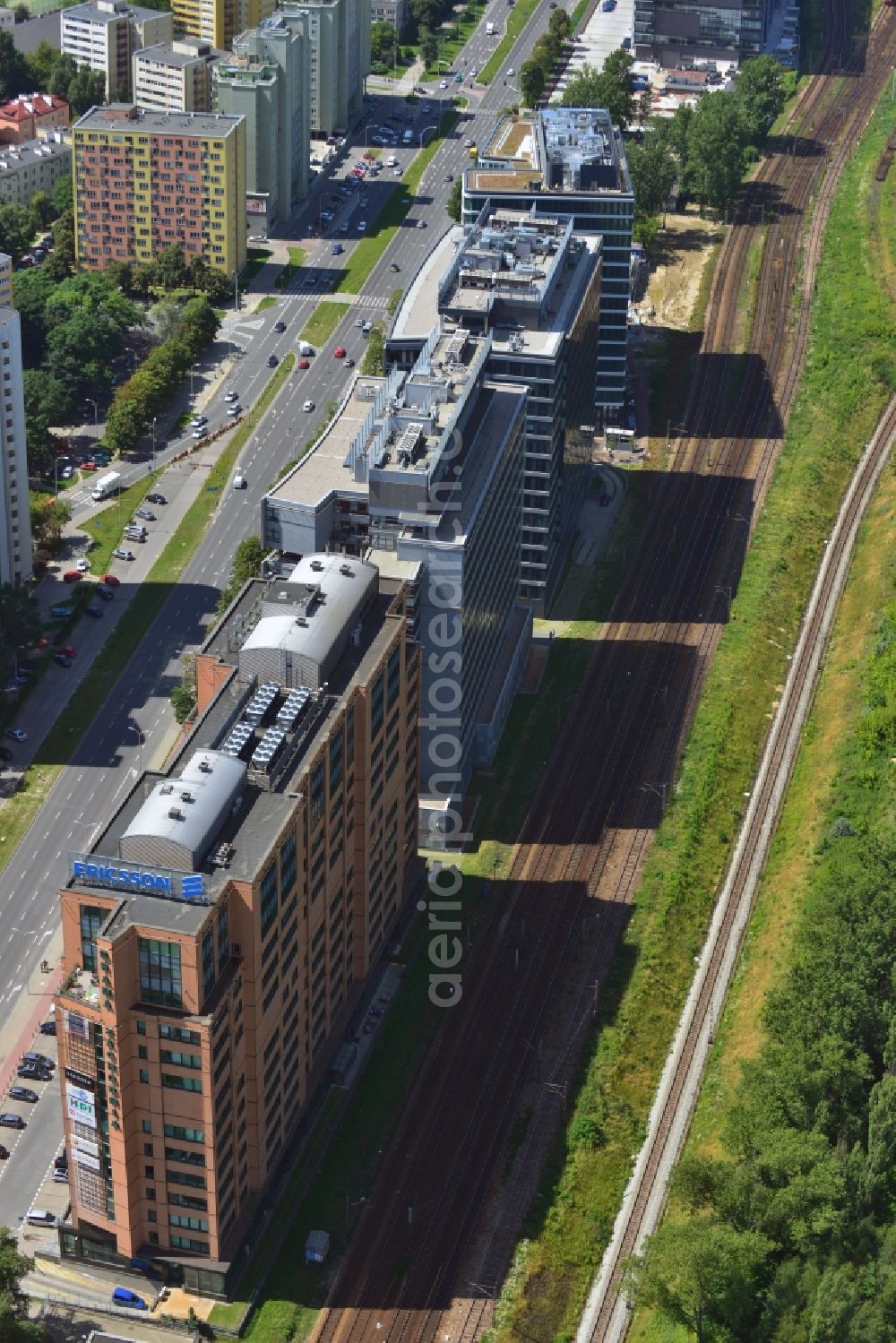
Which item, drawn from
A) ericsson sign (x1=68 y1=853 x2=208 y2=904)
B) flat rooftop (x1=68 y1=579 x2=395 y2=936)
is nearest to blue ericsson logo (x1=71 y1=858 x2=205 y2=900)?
ericsson sign (x1=68 y1=853 x2=208 y2=904)

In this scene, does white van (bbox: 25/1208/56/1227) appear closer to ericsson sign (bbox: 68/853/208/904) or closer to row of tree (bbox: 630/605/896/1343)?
ericsson sign (bbox: 68/853/208/904)

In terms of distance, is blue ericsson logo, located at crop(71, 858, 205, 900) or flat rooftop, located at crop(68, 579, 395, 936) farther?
blue ericsson logo, located at crop(71, 858, 205, 900)

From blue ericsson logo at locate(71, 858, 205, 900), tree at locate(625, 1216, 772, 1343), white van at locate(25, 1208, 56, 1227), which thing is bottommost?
white van at locate(25, 1208, 56, 1227)

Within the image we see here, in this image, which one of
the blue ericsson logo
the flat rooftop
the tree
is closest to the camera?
the flat rooftop

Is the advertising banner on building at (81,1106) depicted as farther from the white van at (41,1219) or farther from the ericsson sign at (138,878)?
the ericsson sign at (138,878)

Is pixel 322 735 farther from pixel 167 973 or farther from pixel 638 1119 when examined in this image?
pixel 638 1119

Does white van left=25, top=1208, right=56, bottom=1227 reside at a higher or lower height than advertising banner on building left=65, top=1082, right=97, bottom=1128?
lower
